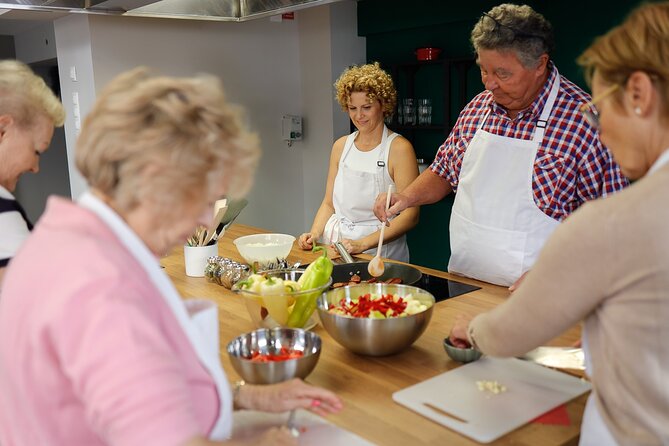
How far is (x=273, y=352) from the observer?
1482mm

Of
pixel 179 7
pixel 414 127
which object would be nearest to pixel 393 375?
pixel 179 7

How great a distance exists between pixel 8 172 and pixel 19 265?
0.98m

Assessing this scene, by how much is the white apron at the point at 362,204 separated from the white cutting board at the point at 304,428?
1.76 metres

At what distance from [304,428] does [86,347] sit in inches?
24.5

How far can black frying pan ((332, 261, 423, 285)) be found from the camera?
2195 millimetres

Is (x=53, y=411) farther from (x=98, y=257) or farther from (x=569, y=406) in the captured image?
(x=569, y=406)

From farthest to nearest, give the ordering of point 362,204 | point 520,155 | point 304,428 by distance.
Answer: point 362,204 < point 520,155 < point 304,428

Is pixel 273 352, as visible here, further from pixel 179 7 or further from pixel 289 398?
pixel 179 7

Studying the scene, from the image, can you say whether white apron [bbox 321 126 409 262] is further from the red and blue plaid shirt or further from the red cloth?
the red cloth

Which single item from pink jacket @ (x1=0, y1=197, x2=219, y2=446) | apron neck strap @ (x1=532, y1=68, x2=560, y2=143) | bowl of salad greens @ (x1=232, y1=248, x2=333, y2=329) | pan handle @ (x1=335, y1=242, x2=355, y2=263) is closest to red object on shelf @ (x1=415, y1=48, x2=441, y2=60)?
apron neck strap @ (x1=532, y1=68, x2=560, y2=143)

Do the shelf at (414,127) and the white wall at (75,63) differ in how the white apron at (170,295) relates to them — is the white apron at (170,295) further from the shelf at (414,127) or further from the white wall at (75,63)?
the shelf at (414,127)

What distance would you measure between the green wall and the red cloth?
2.73 metres

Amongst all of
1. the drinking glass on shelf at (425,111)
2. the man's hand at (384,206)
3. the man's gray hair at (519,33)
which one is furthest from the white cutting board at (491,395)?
the drinking glass on shelf at (425,111)

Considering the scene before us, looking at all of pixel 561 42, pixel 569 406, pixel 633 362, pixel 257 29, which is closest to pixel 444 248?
pixel 561 42
